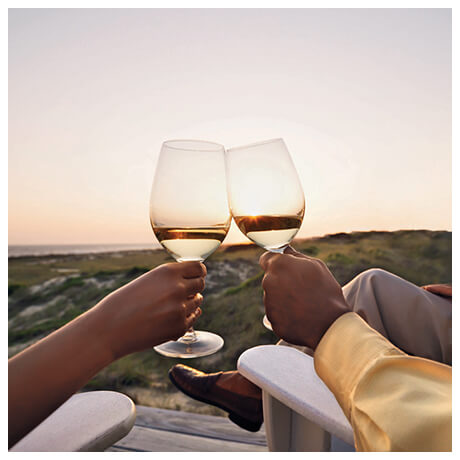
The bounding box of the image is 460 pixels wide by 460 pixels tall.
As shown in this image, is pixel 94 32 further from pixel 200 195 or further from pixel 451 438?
pixel 451 438

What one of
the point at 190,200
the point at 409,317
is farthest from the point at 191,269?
the point at 409,317

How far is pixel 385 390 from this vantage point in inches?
20.1

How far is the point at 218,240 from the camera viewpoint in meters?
0.82

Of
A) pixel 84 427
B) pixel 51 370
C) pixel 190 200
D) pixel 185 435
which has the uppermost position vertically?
pixel 190 200

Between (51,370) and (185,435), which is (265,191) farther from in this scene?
(185,435)

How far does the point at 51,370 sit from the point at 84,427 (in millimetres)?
123

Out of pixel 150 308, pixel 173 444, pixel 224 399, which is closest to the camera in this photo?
pixel 150 308

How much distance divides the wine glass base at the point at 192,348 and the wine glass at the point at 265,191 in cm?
32

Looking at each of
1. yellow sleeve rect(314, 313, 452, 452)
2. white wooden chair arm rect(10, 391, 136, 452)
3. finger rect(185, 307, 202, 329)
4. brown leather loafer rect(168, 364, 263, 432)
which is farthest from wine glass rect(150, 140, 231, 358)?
brown leather loafer rect(168, 364, 263, 432)

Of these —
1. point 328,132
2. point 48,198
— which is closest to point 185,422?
point 328,132

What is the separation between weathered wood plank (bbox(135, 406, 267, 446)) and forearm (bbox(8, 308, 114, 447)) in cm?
177

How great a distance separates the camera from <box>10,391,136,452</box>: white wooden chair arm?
1.69ft

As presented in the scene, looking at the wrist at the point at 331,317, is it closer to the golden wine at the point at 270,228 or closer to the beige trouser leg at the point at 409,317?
the golden wine at the point at 270,228
